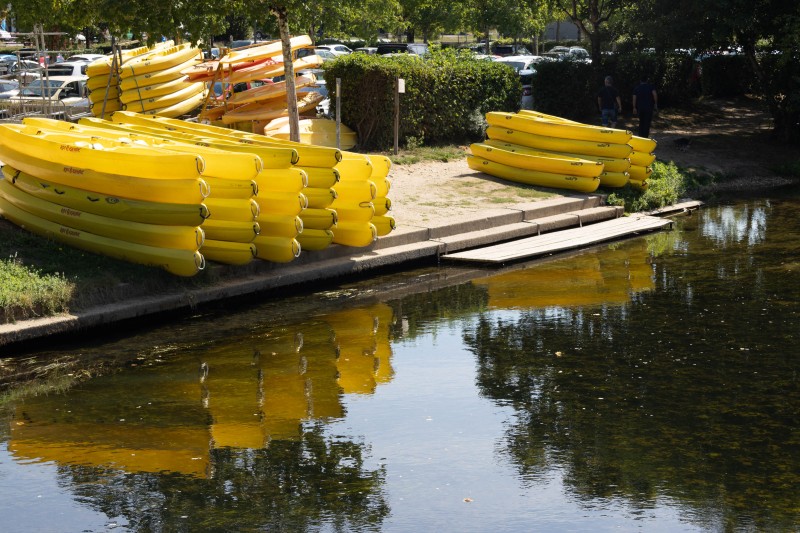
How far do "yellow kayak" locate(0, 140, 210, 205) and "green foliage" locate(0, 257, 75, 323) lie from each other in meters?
1.27

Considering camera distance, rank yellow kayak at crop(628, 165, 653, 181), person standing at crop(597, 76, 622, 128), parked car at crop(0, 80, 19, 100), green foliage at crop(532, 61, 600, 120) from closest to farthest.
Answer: yellow kayak at crop(628, 165, 653, 181) → person standing at crop(597, 76, 622, 128) → green foliage at crop(532, 61, 600, 120) → parked car at crop(0, 80, 19, 100)

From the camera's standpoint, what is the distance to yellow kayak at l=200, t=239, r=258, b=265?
1246 centimetres

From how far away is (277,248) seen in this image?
12.8 meters

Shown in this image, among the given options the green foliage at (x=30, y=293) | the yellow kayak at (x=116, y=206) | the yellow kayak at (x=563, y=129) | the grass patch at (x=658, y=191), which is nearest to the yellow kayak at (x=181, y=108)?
the yellow kayak at (x=563, y=129)

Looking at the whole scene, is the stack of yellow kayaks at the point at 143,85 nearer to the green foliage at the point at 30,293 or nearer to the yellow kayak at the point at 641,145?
the yellow kayak at the point at 641,145

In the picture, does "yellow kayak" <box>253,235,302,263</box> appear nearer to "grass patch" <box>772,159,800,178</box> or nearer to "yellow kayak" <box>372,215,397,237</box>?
"yellow kayak" <box>372,215,397,237</box>

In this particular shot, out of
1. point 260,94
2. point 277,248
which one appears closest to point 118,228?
point 277,248

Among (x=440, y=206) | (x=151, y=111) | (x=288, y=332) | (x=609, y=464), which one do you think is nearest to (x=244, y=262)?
(x=288, y=332)

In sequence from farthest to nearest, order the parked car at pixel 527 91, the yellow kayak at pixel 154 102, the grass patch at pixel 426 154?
the parked car at pixel 527 91, the yellow kayak at pixel 154 102, the grass patch at pixel 426 154

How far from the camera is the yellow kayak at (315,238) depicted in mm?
13477

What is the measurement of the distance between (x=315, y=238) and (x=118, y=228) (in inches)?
98.8

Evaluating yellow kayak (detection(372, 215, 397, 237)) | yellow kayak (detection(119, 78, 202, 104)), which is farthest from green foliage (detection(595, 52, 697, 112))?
yellow kayak (detection(372, 215, 397, 237))

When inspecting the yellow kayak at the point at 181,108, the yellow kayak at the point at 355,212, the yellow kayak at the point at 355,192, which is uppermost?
the yellow kayak at the point at 181,108

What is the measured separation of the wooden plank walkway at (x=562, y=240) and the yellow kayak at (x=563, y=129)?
4.73 ft
